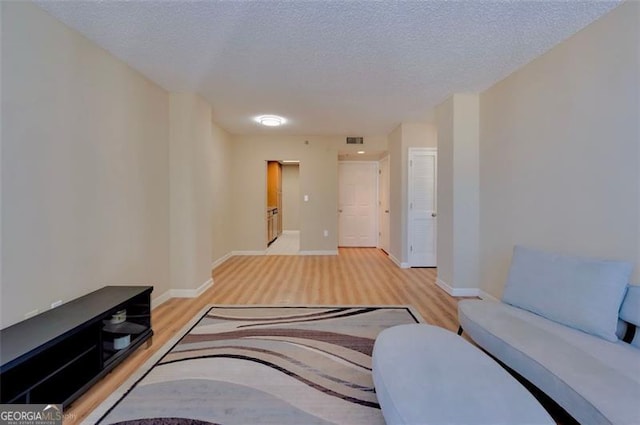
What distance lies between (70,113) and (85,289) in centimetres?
136

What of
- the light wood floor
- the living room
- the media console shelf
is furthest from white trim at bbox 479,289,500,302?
the media console shelf

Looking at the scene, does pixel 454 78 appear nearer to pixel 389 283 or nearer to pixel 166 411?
pixel 389 283

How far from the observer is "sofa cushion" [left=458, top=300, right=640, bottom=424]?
45.8 inches

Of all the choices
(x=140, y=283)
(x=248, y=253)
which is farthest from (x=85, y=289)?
(x=248, y=253)

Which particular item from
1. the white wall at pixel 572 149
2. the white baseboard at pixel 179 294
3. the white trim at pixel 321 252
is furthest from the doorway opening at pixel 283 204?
the white wall at pixel 572 149

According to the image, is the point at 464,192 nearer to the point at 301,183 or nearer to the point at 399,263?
the point at 399,263

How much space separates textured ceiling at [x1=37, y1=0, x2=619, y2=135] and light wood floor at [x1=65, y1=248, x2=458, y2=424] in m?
2.52

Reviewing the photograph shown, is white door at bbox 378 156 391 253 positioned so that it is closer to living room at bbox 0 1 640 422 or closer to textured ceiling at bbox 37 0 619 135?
living room at bbox 0 1 640 422

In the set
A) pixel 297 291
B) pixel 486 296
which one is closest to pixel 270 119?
pixel 297 291

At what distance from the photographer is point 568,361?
143 cm

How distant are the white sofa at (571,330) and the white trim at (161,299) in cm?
316

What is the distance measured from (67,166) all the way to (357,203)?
5.77 m

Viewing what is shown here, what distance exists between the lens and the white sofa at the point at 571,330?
122 cm

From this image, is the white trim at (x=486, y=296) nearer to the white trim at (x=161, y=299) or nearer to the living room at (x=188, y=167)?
the living room at (x=188, y=167)
